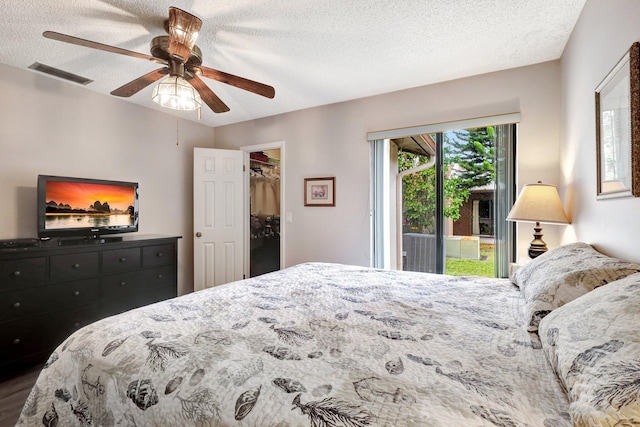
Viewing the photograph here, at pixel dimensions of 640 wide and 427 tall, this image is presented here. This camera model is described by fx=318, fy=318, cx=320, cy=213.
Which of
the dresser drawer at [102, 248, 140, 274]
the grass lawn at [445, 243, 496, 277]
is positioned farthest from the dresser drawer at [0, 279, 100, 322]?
the grass lawn at [445, 243, 496, 277]

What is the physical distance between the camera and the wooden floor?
1818mm

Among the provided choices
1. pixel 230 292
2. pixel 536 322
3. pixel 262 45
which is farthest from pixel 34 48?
pixel 536 322

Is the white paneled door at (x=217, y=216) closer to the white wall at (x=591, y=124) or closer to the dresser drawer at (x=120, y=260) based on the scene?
the dresser drawer at (x=120, y=260)

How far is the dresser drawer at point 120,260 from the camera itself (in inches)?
108

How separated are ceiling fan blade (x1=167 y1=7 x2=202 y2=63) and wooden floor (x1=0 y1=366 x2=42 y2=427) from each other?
228 cm

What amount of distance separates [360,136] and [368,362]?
2860mm

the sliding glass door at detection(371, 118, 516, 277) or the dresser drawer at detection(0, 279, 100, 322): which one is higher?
the sliding glass door at detection(371, 118, 516, 277)

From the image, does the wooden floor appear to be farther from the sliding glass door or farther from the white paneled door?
the sliding glass door

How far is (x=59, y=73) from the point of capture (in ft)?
9.04

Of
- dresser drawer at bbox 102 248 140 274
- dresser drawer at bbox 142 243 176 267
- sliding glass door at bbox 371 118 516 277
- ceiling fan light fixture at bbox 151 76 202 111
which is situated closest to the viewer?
ceiling fan light fixture at bbox 151 76 202 111

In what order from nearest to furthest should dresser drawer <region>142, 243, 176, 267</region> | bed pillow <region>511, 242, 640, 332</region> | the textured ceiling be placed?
bed pillow <region>511, 242, 640, 332</region> < the textured ceiling < dresser drawer <region>142, 243, 176, 267</region>

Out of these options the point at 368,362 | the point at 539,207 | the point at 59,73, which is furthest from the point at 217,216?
the point at 368,362

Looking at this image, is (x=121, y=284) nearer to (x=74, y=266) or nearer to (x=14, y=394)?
(x=74, y=266)

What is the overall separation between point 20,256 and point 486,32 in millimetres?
3594
